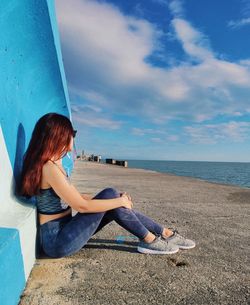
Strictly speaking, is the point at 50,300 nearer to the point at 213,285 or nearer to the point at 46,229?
the point at 46,229

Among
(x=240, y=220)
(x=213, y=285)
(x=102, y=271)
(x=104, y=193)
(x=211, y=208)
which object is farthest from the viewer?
(x=211, y=208)

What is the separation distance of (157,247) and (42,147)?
53.7 inches

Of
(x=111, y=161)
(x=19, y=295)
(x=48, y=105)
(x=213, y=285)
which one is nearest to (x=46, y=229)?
(x=19, y=295)

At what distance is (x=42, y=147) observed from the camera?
2781mm

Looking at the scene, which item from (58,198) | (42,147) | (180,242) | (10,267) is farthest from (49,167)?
(180,242)

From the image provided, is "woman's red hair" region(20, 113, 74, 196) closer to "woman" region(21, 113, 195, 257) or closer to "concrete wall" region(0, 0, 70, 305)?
"woman" region(21, 113, 195, 257)

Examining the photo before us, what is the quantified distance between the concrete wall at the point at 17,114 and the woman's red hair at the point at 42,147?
12cm

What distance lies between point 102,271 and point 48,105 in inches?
131

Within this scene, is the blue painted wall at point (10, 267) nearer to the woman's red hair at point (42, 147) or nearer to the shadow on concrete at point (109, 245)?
the woman's red hair at point (42, 147)

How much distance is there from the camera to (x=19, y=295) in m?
2.23

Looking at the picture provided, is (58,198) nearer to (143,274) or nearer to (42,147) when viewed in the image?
(42,147)

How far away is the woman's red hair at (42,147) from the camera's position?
277 centimetres

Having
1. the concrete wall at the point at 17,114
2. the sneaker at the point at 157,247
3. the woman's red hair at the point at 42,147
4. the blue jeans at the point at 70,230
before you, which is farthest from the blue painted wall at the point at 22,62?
the sneaker at the point at 157,247

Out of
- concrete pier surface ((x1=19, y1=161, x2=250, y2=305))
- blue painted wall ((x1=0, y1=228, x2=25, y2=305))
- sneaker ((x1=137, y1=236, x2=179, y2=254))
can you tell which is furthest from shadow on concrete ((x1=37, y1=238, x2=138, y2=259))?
blue painted wall ((x1=0, y1=228, x2=25, y2=305))
